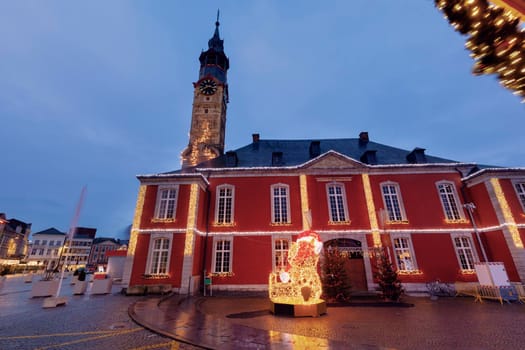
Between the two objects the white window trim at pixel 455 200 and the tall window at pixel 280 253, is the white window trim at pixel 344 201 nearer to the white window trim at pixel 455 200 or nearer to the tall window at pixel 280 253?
the tall window at pixel 280 253

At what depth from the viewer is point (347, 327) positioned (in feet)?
24.3

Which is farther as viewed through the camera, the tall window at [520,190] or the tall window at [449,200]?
the tall window at [449,200]

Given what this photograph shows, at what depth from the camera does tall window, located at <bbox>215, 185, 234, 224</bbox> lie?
17.0m

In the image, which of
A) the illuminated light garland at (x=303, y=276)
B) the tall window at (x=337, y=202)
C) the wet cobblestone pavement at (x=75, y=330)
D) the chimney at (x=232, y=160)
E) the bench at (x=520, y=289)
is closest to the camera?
the wet cobblestone pavement at (x=75, y=330)

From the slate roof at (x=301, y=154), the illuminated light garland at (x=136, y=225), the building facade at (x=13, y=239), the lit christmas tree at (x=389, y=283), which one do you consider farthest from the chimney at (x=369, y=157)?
the building facade at (x=13, y=239)

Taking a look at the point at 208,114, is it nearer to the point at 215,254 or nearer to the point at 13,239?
the point at 215,254

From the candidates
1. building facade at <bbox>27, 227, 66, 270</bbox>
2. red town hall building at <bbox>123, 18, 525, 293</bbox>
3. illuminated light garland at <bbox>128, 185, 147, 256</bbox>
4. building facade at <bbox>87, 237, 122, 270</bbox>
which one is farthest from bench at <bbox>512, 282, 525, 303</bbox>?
building facade at <bbox>27, 227, 66, 270</bbox>

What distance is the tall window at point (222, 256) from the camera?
624 inches

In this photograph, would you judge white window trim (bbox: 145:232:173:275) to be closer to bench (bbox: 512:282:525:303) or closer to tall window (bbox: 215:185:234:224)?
tall window (bbox: 215:185:234:224)

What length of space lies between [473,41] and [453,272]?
18.2 m

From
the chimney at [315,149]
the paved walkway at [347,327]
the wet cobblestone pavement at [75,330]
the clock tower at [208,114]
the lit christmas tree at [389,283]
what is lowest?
the paved walkway at [347,327]

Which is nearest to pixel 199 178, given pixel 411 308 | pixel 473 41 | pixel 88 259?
Result: pixel 411 308

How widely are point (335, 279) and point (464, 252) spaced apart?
10427mm

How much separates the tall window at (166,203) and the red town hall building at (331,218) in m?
0.07
